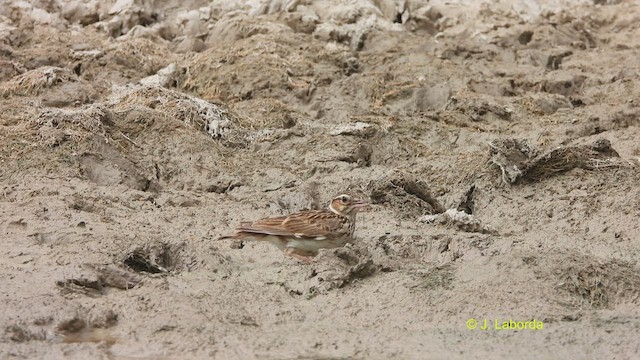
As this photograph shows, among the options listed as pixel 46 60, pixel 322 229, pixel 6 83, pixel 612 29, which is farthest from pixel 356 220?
pixel 612 29

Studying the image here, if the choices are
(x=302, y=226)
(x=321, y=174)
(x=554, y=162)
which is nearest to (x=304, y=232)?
(x=302, y=226)

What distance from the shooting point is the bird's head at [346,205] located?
7.33 meters

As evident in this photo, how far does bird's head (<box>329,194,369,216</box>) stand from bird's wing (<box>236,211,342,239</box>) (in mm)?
83

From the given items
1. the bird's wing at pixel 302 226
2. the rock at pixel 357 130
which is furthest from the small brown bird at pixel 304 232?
the rock at pixel 357 130

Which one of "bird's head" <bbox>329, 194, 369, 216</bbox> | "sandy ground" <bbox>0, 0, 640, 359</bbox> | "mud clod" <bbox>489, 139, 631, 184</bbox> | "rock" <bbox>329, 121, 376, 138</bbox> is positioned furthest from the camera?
"rock" <bbox>329, 121, 376, 138</bbox>

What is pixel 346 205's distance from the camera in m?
7.36

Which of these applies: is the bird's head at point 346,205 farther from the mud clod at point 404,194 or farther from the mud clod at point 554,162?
the mud clod at point 554,162

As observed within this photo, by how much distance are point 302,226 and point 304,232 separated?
9 centimetres

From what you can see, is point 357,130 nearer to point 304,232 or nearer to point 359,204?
point 359,204

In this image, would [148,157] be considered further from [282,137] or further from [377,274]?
[377,274]

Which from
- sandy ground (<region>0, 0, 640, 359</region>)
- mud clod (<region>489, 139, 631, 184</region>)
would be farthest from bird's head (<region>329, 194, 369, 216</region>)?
mud clod (<region>489, 139, 631, 184</region>)

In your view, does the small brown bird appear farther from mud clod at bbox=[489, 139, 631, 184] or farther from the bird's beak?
mud clod at bbox=[489, 139, 631, 184]

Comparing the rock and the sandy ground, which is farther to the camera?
the rock

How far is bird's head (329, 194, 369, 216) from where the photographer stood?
733 cm
